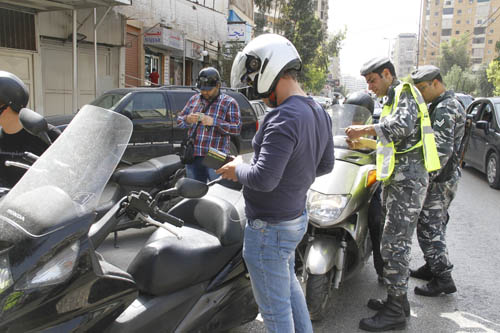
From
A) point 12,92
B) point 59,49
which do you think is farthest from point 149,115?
point 59,49

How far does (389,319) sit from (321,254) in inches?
28.5

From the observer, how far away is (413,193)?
3213 millimetres

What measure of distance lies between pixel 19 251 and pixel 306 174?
4.26 ft

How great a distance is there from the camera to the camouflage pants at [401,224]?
3.22m

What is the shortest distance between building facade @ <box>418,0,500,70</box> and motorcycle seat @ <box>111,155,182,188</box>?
11571cm

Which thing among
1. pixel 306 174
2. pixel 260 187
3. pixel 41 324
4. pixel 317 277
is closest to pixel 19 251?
pixel 41 324

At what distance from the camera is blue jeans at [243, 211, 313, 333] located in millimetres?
2150

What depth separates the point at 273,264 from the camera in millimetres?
2158

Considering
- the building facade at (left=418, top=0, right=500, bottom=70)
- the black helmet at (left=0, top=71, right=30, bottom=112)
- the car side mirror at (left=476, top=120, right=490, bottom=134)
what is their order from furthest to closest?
the building facade at (left=418, top=0, right=500, bottom=70) → the car side mirror at (left=476, top=120, right=490, bottom=134) → the black helmet at (left=0, top=71, right=30, bottom=112)

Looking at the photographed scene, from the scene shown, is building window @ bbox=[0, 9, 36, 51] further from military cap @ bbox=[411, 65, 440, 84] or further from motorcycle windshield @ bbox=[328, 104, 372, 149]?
military cap @ bbox=[411, 65, 440, 84]

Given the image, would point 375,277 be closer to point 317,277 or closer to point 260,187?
point 317,277

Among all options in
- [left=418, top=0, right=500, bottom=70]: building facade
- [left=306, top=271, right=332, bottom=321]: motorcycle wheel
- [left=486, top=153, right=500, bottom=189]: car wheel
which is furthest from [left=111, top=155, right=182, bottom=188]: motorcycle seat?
[left=418, top=0, right=500, bottom=70]: building facade

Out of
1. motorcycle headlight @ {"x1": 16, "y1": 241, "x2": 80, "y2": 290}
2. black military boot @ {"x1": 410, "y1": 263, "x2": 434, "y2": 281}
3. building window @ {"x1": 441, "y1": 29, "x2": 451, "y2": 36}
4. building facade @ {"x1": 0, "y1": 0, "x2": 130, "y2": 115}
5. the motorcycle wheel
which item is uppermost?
building window @ {"x1": 441, "y1": 29, "x2": 451, "y2": 36}

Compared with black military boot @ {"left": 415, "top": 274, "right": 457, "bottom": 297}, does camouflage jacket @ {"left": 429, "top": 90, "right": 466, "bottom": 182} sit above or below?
above
